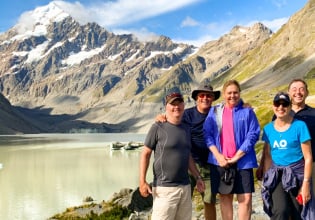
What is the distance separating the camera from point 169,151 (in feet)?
29.6

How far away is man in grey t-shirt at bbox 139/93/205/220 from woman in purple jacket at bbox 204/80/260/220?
0.79 metres

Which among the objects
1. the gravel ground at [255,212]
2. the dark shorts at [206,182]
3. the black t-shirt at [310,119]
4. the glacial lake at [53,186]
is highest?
the black t-shirt at [310,119]

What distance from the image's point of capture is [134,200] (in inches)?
770

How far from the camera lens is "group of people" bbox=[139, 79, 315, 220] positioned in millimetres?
8758

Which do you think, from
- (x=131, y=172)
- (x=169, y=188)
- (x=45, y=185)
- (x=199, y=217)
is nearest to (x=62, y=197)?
(x=45, y=185)

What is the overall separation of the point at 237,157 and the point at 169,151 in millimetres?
1615

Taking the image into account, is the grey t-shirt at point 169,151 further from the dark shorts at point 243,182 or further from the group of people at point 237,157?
the dark shorts at point 243,182

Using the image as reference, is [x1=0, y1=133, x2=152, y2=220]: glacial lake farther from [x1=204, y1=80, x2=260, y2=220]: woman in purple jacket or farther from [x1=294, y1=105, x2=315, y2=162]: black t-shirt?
[x1=294, y1=105, x2=315, y2=162]: black t-shirt

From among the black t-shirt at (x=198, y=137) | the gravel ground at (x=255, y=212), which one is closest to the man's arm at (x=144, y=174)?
the black t-shirt at (x=198, y=137)

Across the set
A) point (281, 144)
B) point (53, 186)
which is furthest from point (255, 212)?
point (53, 186)

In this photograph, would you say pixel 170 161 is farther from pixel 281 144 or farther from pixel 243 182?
pixel 281 144

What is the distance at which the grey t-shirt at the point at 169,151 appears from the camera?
29.6ft

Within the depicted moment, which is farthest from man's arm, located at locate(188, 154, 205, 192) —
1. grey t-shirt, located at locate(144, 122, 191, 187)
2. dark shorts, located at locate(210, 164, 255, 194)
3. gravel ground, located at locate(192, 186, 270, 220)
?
gravel ground, located at locate(192, 186, 270, 220)

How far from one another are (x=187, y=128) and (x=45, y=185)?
43762 millimetres
